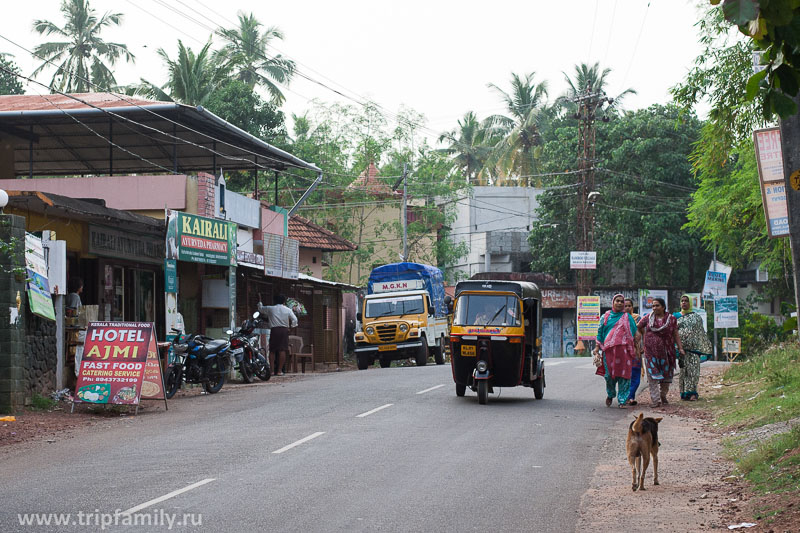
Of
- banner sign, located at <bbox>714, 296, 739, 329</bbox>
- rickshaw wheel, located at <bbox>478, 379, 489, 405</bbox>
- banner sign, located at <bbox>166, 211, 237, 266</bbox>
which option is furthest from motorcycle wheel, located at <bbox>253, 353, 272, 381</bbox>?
banner sign, located at <bbox>714, 296, 739, 329</bbox>

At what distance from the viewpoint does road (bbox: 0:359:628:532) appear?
791 cm

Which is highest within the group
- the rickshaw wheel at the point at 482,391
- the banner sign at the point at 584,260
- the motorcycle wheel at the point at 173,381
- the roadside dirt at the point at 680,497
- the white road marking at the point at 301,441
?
the banner sign at the point at 584,260

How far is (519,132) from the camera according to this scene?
62750 millimetres

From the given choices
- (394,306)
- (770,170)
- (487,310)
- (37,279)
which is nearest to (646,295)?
(394,306)

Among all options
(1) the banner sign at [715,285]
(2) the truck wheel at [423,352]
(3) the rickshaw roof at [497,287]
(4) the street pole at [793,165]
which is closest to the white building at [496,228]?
(1) the banner sign at [715,285]

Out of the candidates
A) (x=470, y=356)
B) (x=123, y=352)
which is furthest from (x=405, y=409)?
(x=123, y=352)

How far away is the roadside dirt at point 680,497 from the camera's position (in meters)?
7.75

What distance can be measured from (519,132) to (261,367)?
139 feet

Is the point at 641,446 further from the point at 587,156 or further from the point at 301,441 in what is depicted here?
the point at 587,156

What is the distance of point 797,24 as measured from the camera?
469 cm

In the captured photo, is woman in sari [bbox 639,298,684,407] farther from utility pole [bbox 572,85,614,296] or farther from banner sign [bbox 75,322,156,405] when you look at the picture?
utility pole [bbox 572,85,614,296]

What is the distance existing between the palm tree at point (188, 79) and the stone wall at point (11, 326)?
30509 mm

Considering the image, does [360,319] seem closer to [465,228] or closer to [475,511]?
[475,511]

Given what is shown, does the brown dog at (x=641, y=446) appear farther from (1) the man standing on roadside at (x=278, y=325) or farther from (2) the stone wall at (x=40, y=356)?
(1) the man standing on roadside at (x=278, y=325)
